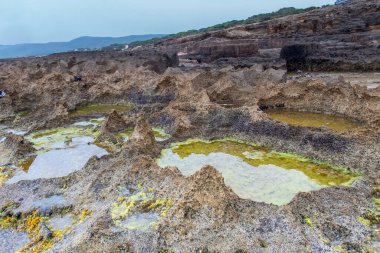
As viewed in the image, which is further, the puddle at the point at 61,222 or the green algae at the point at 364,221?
the puddle at the point at 61,222

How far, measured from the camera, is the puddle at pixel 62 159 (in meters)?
11.5

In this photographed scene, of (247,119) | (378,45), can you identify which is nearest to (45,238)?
(247,119)

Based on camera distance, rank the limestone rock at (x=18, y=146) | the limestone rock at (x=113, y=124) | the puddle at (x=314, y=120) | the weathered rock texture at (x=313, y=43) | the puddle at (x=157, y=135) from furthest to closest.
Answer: the weathered rock texture at (x=313, y=43) < the limestone rock at (x=113, y=124) < the puddle at (x=157, y=135) < the puddle at (x=314, y=120) < the limestone rock at (x=18, y=146)

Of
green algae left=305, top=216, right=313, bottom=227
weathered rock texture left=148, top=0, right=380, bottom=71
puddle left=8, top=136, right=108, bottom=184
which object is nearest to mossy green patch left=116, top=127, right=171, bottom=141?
puddle left=8, top=136, right=108, bottom=184

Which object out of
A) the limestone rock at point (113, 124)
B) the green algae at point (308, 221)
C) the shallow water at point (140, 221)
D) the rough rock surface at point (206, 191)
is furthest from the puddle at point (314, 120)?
the shallow water at point (140, 221)

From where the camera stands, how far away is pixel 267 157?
459 inches

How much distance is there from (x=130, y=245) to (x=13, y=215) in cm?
340

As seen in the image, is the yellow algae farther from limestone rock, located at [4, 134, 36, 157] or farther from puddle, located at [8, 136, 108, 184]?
limestone rock, located at [4, 134, 36, 157]

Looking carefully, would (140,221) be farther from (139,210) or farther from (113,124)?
(113,124)

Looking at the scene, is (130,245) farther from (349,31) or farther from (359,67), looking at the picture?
(349,31)

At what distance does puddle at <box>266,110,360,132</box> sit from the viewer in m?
A: 13.8

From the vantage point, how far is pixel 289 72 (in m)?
30.6

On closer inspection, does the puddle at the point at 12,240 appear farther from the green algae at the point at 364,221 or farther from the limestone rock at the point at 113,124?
the limestone rock at the point at 113,124

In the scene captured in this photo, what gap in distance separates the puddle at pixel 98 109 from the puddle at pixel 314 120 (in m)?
8.11
